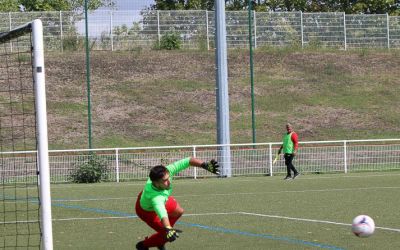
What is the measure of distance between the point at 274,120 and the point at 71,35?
34.4 ft

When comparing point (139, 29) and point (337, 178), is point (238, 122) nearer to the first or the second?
point (139, 29)

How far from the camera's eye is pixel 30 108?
135 feet

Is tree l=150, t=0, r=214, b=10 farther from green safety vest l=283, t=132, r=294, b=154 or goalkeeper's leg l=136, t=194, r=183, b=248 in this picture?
goalkeeper's leg l=136, t=194, r=183, b=248

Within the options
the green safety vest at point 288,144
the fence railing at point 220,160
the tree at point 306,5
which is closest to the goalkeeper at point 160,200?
the fence railing at point 220,160

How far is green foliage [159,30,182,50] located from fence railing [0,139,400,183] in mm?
14238

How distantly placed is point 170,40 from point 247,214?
30.8m

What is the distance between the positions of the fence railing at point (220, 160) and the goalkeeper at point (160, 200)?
674 inches

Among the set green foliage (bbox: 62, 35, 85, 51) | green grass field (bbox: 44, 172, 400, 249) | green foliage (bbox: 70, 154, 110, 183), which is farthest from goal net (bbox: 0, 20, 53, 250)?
green foliage (bbox: 62, 35, 85, 51)

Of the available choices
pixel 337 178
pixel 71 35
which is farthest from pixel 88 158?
pixel 71 35

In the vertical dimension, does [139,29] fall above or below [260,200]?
above

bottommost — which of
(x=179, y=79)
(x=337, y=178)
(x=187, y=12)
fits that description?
(x=337, y=178)

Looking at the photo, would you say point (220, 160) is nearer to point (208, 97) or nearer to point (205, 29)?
point (208, 97)

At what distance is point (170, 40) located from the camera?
4741cm

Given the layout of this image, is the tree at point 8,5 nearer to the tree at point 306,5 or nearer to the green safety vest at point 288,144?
the tree at point 306,5
